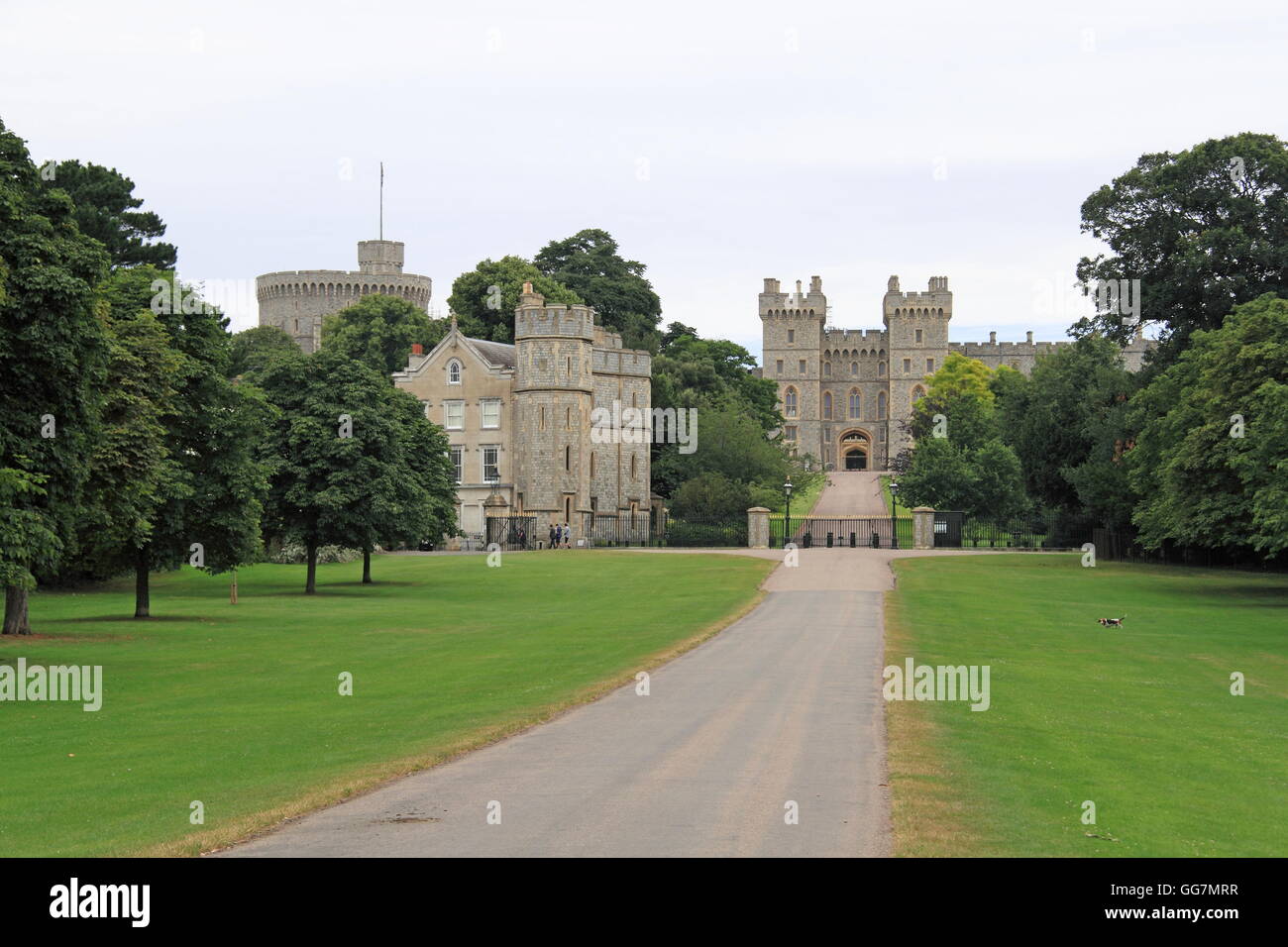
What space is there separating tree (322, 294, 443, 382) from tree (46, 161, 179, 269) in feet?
129

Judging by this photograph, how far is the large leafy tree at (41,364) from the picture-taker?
2362 centimetres

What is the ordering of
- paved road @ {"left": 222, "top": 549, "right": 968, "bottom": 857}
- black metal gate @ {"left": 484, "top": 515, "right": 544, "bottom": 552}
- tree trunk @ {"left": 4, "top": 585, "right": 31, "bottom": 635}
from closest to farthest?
paved road @ {"left": 222, "top": 549, "right": 968, "bottom": 857}, tree trunk @ {"left": 4, "top": 585, "right": 31, "bottom": 635}, black metal gate @ {"left": 484, "top": 515, "right": 544, "bottom": 552}

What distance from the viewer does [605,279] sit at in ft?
368

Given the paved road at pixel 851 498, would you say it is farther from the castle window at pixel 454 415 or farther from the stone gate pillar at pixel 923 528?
the castle window at pixel 454 415

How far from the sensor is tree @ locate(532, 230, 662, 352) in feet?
366

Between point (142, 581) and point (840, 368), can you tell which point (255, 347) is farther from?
point (840, 368)

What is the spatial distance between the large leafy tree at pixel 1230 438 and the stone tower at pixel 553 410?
37693 millimetres

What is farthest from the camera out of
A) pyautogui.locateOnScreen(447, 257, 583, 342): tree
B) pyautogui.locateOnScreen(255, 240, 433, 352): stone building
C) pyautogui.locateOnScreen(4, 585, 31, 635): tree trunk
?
pyautogui.locateOnScreen(255, 240, 433, 352): stone building

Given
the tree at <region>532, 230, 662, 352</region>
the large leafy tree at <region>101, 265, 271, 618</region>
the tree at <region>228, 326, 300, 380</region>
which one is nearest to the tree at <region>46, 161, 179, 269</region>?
the tree at <region>228, 326, 300, 380</region>

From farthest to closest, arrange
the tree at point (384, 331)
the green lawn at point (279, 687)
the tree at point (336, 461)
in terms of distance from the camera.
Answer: the tree at point (384, 331), the tree at point (336, 461), the green lawn at point (279, 687)

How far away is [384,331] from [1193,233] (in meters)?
66.4

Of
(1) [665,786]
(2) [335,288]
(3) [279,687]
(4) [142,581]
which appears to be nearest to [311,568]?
(4) [142,581]

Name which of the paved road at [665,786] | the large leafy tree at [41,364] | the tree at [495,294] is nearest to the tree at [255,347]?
the tree at [495,294]

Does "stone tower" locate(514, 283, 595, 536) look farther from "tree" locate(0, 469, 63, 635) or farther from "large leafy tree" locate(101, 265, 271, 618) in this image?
"tree" locate(0, 469, 63, 635)
